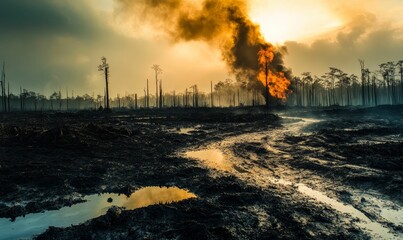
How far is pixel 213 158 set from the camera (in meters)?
14.3

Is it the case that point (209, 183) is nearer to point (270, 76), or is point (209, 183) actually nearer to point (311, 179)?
point (311, 179)

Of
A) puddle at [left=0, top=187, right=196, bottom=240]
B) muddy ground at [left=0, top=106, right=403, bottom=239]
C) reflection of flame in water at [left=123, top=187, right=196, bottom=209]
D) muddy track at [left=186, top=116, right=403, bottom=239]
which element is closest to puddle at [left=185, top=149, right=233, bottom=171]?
muddy track at [left=186, top=116, right=403, bottom=239]

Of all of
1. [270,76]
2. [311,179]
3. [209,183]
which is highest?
[270,76]

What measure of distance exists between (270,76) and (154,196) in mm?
54795

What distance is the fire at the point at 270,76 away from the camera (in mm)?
59812

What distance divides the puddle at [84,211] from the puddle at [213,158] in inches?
136

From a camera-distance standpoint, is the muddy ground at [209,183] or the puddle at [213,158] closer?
the muddy ground at [209,183]

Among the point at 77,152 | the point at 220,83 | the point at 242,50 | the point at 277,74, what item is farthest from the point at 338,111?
the point at 220,83

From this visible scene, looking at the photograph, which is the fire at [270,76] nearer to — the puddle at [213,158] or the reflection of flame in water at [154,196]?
the puddle at [213,158]

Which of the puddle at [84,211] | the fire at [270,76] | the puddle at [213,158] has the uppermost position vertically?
the fire at [270,76]

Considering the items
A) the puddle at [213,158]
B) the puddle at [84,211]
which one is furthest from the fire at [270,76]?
the puddle at [84,211]

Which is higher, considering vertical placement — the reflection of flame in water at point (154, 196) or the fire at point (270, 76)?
the fire at point (270, 76)

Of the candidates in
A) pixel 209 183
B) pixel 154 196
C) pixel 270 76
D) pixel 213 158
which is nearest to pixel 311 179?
pixel 209 183

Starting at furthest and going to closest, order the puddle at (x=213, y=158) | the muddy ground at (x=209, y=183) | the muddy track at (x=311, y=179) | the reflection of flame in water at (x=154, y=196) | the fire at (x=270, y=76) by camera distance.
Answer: the fire at (x=270, y=76), the puddle at (x=213, y=158), the reflection of flame in water at (x=154, y=196), the muddy track at (x=311, y=179), the muddy ground at (x=209, y=183)
